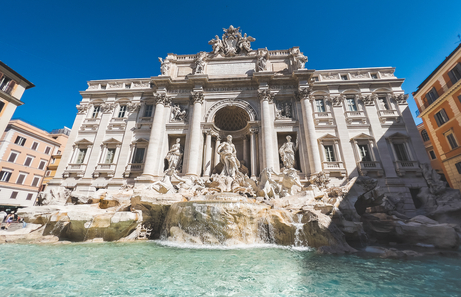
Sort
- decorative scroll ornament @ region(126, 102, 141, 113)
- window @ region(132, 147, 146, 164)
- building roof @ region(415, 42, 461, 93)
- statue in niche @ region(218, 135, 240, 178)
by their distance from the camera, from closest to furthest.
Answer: statue in niche @ region(218, 135, 240, 178) < building roof @ region(415, 42, 461, 93) < window @ region(132, 147, 146, 164) < decorative scroll ornament @ region(126, 102, 141, 113)

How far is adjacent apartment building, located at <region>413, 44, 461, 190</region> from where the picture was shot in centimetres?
1609

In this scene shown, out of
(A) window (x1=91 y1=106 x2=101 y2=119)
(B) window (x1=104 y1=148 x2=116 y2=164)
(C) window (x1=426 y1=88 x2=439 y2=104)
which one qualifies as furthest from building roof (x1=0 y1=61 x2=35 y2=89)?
(C) window (x1=426 y1=88 x2=439 y2=104)

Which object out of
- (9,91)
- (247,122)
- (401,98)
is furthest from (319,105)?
(9,91)

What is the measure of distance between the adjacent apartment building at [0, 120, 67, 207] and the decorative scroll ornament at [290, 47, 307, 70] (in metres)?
35.5

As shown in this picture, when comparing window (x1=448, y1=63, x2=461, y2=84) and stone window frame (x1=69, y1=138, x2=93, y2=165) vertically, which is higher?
window (x1=448, y1=63, x2=461, y2=84)

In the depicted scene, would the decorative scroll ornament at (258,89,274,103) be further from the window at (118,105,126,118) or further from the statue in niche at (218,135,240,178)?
the window at (118,105,126,118)

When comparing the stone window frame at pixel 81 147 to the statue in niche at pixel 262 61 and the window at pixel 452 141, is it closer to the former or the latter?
the statue in niche at pixel 262 61

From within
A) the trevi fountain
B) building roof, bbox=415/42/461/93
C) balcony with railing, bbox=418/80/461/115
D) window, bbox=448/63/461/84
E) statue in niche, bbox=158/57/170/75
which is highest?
statue in niche, bbox=158/57/170/75

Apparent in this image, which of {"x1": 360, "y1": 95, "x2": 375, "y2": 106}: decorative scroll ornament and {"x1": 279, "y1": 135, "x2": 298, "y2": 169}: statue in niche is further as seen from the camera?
{"x1": 360, "y1": 95, "x2": 375, "y2": 106}: decorative scroll ornament

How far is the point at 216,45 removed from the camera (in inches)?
838

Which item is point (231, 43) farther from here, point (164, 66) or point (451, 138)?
point (451, 138)

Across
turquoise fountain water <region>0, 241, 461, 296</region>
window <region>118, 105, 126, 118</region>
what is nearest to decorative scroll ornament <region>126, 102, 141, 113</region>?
window <region>118, 105, 126, 118</region>

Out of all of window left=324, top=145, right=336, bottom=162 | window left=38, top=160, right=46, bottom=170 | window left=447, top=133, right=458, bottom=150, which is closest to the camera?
window left=324, top=145, right=336, bottom=162

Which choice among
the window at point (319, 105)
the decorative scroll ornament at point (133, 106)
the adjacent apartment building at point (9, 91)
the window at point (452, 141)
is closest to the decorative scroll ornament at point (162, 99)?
the decorative scroll ornament at point (133, 106)
